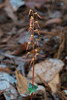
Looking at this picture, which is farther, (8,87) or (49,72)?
(49,72)

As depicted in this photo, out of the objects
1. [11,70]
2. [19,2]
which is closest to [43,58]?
[11,70]

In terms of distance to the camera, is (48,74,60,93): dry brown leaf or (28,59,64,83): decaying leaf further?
(28,59,64,83): decaying leaf

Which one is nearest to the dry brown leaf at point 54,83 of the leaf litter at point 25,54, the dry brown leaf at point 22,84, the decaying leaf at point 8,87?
the leaf litter at point 25,54

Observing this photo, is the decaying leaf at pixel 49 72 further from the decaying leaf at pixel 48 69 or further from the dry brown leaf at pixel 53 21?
the dry brown leaf at pixel 53 21

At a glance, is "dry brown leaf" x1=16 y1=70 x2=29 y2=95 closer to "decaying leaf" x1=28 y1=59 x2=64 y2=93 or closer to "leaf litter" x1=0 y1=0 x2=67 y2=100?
"leaf litter" x1=0 y1=0 x2=67 y2=100

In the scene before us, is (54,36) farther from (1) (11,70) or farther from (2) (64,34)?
(1) (11,70)

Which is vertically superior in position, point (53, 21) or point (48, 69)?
point (53, 21)

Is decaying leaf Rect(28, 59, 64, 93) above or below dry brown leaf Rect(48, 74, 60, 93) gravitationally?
above

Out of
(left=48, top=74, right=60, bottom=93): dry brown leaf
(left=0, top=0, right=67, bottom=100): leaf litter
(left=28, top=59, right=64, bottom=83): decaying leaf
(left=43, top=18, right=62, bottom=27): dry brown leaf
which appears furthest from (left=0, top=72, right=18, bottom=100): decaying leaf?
(left=43, top=18, right=62, bottom=27): dry brown leaf

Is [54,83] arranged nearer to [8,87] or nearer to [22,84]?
[22,84]

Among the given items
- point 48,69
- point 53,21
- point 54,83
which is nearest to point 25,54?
point 48,69

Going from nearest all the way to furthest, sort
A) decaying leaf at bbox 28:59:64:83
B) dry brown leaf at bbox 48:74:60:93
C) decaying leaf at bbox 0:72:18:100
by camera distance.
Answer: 1. decaying leaf at bbox 0:72:18:100
2. dry brown leaf at bbox 48:74:60:93
3. decaying leaf at bbox 28:59:64:83
